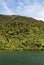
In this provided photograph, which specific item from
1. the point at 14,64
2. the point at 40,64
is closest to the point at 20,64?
the point at 14,64

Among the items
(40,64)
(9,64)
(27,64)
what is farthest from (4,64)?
(40,64)

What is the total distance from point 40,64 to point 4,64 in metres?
18.0

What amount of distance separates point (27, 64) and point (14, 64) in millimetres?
6690

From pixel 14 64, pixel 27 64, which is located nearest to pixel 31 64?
pixel 27 64

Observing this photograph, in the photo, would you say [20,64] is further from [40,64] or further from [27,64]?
[40,64]

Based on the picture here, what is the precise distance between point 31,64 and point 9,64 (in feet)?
35.9

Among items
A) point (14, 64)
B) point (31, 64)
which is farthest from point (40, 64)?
point (14, 64)

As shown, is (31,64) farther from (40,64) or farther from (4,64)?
(4,64)

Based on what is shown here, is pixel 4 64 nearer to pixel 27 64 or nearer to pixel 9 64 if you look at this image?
pixel 9 64

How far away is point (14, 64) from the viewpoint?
10356cm

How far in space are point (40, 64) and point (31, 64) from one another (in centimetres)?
488

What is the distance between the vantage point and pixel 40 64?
103m

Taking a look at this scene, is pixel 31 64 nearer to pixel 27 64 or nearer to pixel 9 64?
pixel 27 64

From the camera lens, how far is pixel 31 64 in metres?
102
